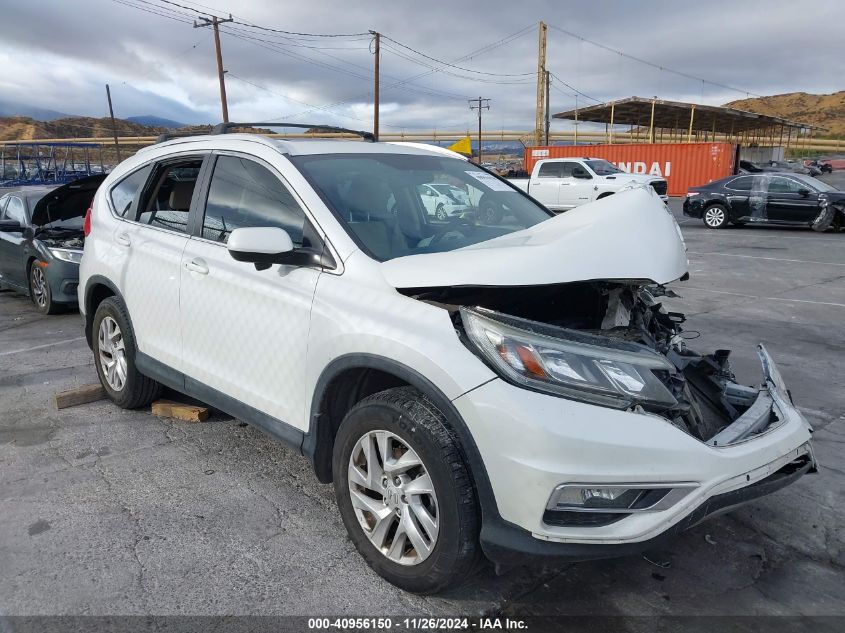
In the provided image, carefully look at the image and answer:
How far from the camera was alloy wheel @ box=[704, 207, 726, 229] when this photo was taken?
1736 cm

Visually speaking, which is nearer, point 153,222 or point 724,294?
point 153,222

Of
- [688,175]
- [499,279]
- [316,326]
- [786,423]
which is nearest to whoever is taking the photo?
[499,279]

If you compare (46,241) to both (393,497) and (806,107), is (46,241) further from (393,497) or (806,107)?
(806,107)

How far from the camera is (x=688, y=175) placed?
31.7 m

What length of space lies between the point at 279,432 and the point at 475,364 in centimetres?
128

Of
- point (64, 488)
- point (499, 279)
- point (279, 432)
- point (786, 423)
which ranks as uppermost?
point (499, 279)

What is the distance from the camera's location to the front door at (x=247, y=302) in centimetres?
298

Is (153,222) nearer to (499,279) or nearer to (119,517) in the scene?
(119,517)

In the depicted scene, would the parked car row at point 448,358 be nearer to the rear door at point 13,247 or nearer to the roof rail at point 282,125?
the roof rail at point 282,125

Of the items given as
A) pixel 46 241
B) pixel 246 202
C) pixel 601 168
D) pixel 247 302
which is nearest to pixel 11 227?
pixel 46 241

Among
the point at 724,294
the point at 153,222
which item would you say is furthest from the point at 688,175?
the point at 153,222

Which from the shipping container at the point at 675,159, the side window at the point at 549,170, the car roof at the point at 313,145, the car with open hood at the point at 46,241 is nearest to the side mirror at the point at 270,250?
the car roof at the point at 313,145

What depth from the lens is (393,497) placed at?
2.58 m

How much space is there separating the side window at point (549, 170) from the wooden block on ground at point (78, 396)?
734 inches
